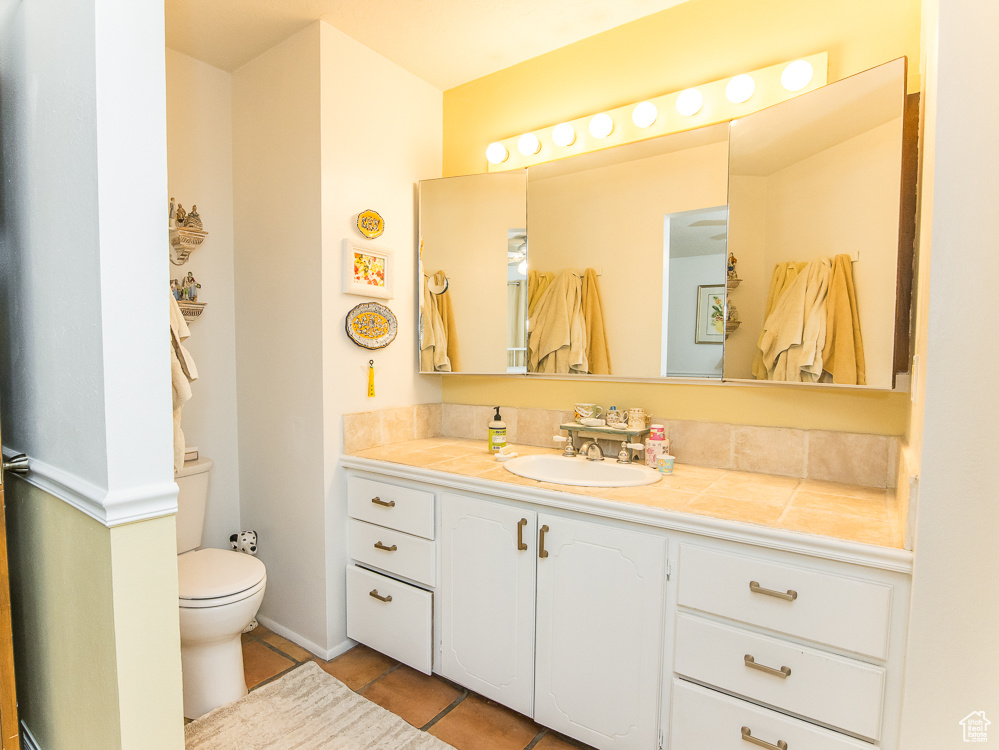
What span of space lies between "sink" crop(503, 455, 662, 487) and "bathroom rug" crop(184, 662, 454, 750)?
92 centimetres

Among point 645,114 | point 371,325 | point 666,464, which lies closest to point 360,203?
point 371,325

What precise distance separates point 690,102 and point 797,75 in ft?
1.09

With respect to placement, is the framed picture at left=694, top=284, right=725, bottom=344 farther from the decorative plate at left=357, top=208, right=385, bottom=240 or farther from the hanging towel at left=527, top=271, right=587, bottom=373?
the decorative plate at left=357, top=208, right=385, bottom=240

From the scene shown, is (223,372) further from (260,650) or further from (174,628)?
(174,628)

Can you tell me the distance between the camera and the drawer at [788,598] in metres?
1.15

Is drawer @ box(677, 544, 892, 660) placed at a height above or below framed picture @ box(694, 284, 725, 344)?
below

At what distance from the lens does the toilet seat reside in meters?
1.70

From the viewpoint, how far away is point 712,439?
190cm

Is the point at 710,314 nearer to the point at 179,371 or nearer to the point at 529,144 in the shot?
the point at 529,144

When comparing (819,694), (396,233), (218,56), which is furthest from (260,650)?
(218,56)

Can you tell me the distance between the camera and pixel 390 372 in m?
2.34

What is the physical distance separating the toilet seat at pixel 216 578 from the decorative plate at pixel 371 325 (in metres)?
0.94

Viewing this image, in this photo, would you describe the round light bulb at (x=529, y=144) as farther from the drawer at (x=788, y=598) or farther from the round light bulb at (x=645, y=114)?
the drawer at (x=788, y=598)

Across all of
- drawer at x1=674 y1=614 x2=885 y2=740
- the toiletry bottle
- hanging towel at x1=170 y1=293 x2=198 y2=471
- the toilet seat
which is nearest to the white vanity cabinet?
drawer at x1=674 y1=614 x2=885 y2=740
